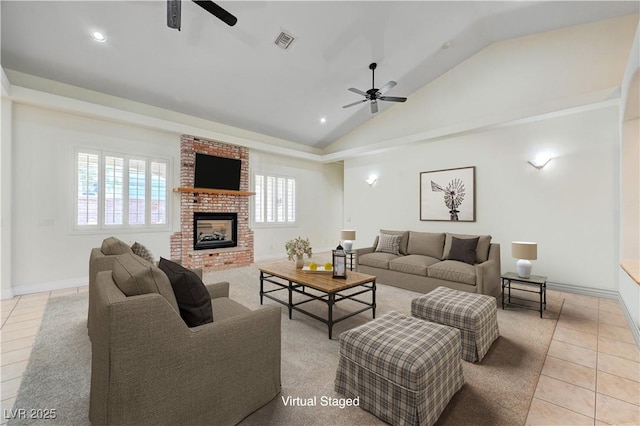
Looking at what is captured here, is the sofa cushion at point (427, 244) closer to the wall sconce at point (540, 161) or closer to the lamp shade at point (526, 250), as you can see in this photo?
the lamp shade at point (526, 250)

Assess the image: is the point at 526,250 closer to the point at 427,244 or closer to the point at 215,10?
the point at 427,244

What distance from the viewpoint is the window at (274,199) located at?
7.34 m

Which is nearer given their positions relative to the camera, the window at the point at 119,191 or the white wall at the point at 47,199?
the white wall at the point at 47,199

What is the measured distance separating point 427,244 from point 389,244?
2.32ft

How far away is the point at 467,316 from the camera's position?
8.04 ft

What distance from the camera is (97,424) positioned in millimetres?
1318

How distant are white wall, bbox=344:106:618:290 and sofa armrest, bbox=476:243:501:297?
1.19m

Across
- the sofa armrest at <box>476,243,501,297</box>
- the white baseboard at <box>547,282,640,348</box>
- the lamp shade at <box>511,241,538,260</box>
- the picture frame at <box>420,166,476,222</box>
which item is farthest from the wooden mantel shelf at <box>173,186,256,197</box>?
the white baseboard at <box>547,282,640,348</box>

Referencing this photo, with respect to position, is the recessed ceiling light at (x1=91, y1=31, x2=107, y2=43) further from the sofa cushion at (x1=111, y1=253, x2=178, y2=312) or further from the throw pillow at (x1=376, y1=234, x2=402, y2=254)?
the throw pillow at (x1=376, y1=234, x2=402, y2=254)

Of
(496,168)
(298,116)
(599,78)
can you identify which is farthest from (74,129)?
(599,78)

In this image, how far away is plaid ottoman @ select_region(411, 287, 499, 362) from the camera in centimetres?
243

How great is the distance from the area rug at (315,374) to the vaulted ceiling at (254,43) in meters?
3.70

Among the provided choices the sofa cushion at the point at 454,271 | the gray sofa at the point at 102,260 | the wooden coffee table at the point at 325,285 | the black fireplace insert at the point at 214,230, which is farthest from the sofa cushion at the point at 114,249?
the sofa cushion at the point at 454,271

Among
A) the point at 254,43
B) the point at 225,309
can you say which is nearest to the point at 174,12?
the point at 254,43
